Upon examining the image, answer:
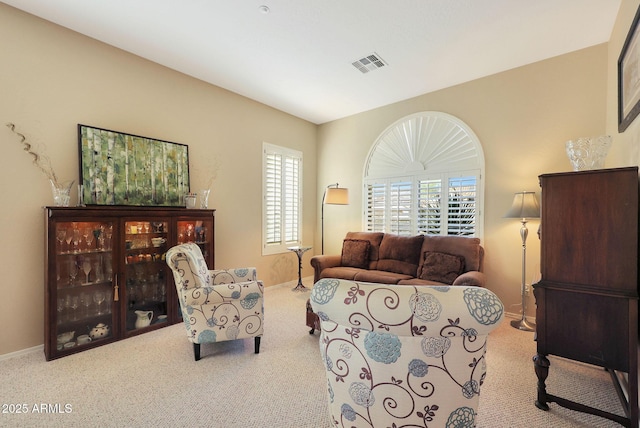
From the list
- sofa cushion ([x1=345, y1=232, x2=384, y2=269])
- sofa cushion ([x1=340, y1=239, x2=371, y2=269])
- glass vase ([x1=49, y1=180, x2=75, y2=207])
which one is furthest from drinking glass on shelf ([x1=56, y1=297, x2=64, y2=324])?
sofa cushion ([x1=345, y1=232, x2=384, y2=269])

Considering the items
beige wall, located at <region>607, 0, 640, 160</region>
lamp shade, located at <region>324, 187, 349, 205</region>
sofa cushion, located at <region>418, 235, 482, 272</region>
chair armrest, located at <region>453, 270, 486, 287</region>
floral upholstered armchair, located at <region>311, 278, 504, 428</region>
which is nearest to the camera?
floral upholstered armchair, located at <region>311, 278, 504, 428</region>

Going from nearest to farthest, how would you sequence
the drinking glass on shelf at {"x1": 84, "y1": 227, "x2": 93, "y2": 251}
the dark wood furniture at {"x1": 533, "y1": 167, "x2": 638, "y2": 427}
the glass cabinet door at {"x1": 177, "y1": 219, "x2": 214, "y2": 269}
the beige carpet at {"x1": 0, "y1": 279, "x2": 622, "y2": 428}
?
the dark wood furniture at {"x1": 533, "y1": 167, "x2": 638, "y2": 427} < the beige carpet at {"x1": 0, "y1": 279, "x2": 622, "y2": 428} < the drinking glass on shelf at {"x1": 84, "y1": 227, "x2": 93, "y2": 251} < the glass cabinet door at {"x1": 177, "y1": 219, "x2": 214, "y2": 269}

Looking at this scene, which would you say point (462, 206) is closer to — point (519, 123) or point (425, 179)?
point (425, 179)

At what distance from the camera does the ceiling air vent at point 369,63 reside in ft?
10.3

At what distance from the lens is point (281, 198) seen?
190 inches

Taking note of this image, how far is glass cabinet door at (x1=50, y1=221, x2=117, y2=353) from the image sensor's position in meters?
2.51

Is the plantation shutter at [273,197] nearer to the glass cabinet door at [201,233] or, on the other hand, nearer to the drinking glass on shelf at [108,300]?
the glass cabinet door at [201,233]

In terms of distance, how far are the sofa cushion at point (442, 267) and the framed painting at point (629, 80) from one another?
1.81 metres

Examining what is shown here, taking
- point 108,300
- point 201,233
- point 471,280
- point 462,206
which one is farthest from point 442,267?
point 108,300

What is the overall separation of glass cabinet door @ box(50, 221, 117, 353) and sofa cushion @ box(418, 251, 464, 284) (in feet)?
11.2

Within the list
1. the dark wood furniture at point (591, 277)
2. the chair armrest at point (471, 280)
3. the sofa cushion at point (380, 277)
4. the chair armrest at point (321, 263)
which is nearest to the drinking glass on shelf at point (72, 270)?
the chair armrest at point (321, 263)

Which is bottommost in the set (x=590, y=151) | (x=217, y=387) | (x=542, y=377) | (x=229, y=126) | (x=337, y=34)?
(x=217, y=387)

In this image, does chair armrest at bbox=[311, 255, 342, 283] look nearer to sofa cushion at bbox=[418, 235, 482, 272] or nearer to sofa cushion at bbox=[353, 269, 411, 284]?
sofa cushion at bbox=[353, 269, 411, 284]

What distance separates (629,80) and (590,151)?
58 centimetres
